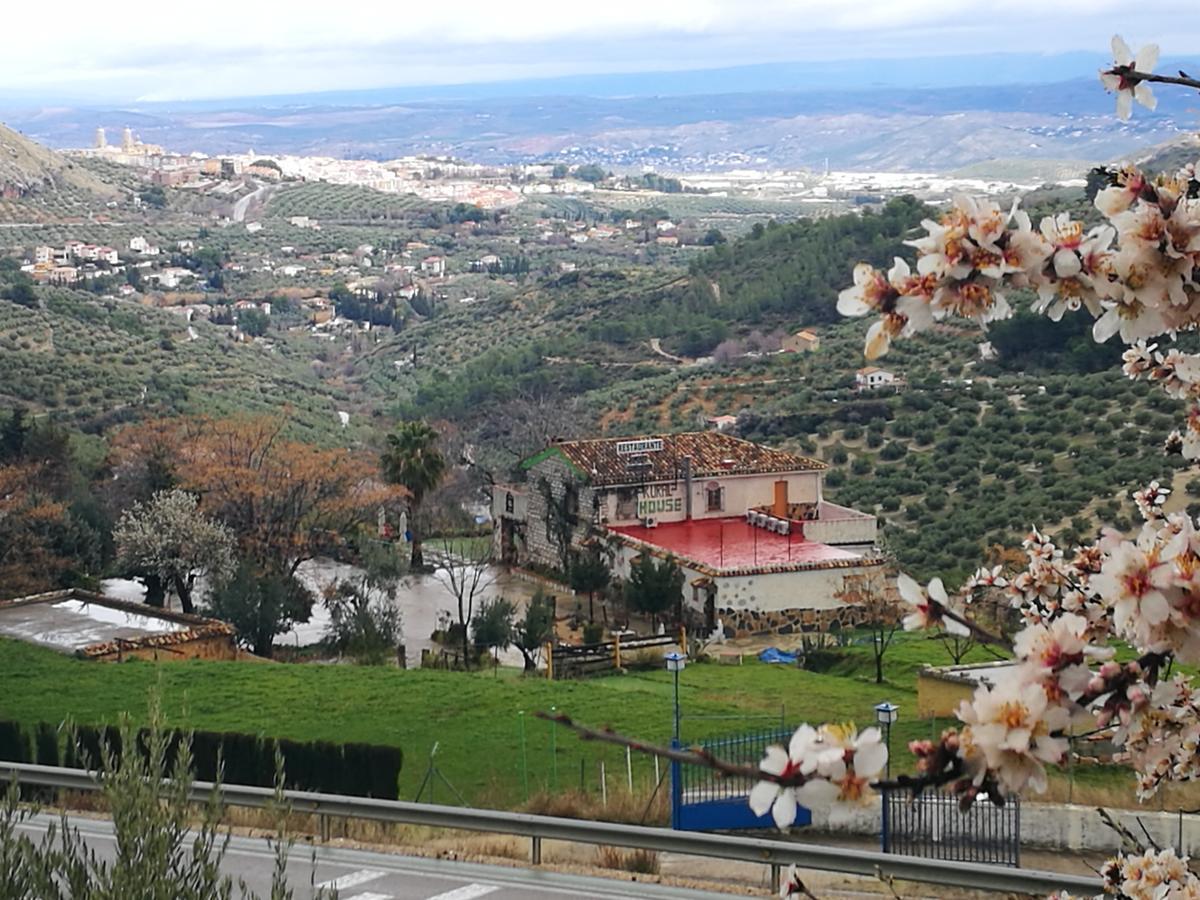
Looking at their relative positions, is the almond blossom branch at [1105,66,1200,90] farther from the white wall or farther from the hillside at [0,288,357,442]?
the hillside at [0,288,357,442]

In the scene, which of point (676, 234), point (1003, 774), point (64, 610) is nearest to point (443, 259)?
point (676, 234)

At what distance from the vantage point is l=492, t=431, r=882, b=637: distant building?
3269cm

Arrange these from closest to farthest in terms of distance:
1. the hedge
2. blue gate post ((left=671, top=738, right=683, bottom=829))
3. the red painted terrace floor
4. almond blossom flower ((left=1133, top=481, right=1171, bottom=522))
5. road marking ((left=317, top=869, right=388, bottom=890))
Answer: almond blossom flower ((left=1133, top=481, right=1171, bottom=522)), road marking ((left=317, top=869, right=388, bottom=890)), blue gate post ((left=671, top=738, right=683, bottom=829)), the hedge, the red painted terrace floor

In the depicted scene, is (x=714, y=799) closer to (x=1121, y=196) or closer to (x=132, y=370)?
(x=1121, y=196)

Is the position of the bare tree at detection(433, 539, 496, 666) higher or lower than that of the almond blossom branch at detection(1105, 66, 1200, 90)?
lower

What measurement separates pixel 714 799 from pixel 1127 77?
11.2 meters

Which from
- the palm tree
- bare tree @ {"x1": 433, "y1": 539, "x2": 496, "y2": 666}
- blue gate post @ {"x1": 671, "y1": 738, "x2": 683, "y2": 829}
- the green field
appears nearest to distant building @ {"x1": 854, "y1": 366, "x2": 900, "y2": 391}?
the palm tree

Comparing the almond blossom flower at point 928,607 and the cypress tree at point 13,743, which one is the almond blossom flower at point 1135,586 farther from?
the cypress tree at point 13,743

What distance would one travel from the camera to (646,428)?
176 feet

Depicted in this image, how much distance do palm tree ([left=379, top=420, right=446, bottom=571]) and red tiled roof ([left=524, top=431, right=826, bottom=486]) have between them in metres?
2.73

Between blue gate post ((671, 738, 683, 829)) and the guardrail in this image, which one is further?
blue gate post ((671, 738, 683, 829))

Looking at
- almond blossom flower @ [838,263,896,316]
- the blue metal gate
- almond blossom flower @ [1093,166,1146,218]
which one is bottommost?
the blue metal gate

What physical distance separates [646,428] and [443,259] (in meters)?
77.1

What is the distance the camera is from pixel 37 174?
122 meters
